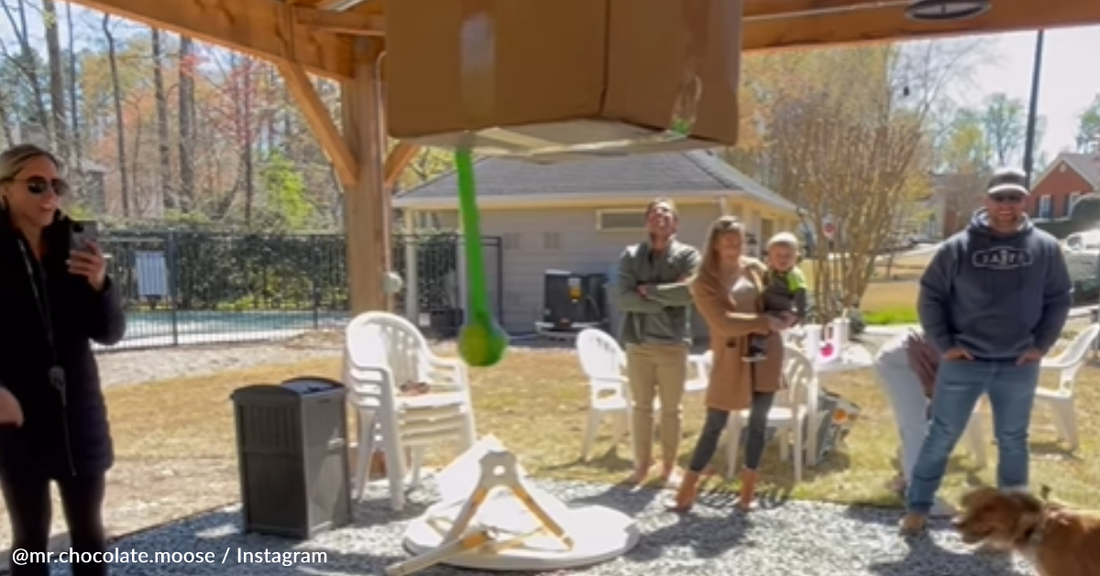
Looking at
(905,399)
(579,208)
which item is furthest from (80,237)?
(579,208)

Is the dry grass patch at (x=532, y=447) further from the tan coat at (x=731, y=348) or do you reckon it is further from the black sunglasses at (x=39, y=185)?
the black sunglasses at (x=39, y=185)

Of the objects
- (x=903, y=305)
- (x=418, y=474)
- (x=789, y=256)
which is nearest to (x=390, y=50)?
(x=789, y=256)

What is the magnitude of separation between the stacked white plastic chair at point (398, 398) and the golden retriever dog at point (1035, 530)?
2.10 metres

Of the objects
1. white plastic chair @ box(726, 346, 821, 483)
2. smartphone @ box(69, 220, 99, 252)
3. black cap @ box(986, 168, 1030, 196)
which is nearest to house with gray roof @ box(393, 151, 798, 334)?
white plastic chair @ box(726, 346, 821, 483)

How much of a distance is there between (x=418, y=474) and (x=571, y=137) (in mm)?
3485

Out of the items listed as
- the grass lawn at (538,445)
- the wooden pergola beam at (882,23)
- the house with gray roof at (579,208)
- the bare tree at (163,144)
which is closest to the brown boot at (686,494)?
the grass lawn at (538,445)

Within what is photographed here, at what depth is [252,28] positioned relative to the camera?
3.53m

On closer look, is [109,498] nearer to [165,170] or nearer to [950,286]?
[950,286]

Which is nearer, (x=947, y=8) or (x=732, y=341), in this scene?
(x=947, y=8)

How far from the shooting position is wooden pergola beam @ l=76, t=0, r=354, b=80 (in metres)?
3.04

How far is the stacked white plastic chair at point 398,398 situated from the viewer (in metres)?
3.66

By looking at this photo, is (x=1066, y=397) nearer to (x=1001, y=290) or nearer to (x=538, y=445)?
(x=1001, y=290)

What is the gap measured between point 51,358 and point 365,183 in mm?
2027

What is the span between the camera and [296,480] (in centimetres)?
329
